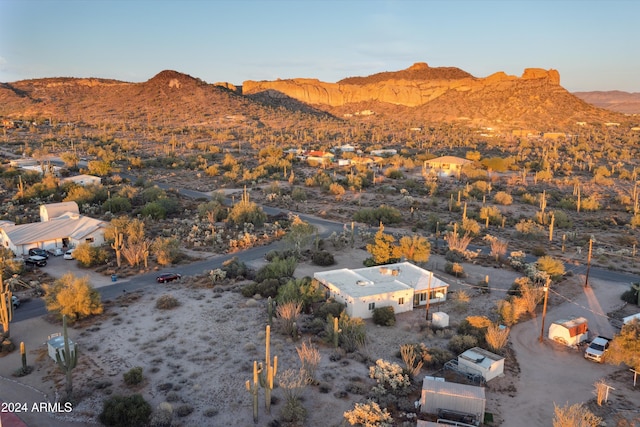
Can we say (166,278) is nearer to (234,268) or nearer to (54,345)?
(234,268)

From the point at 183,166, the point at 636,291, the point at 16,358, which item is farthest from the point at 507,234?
the point at 183,166

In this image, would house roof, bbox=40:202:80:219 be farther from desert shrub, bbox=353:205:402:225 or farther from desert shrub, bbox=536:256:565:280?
desert shrub, bbox=536:256:565:280

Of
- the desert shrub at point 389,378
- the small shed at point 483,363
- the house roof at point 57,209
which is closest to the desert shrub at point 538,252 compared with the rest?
the small shed at point 483,363

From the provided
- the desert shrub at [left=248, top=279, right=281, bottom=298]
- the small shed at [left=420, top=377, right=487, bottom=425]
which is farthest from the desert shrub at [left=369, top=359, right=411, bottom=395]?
the desert shrub at [left=248, top=279, right=281, bottom=298]

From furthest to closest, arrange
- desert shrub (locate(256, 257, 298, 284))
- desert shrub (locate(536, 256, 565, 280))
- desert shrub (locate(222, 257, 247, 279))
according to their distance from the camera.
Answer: desert shrub (locate(536, 256, 565, 280)) → desert shrub (locate(222, 257, 247, 279)) → desert shrub (locate(256, 257, 298, 284))

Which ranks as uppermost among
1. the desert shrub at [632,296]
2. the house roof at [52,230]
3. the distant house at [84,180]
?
the distant house at [84,180]

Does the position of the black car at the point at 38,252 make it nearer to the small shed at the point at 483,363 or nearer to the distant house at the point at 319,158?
the small shed at the point at 483,363

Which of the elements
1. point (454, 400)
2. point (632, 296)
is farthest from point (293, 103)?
point (454, 400)

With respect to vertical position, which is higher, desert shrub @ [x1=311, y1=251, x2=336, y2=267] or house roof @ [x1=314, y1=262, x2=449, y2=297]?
house roof @ [x1=314, y1=262, x2=449, y2=297]
